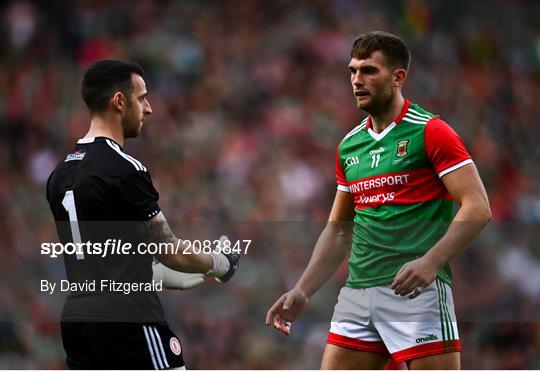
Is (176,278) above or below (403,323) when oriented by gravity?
above

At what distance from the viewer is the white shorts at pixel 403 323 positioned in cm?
451

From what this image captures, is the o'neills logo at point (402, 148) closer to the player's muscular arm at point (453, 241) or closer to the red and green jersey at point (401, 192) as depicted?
the red and green jersey at point (401, 192)

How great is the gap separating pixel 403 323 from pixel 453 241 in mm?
491

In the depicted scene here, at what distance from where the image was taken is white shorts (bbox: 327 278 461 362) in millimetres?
4512

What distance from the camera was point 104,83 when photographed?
4.46 meters

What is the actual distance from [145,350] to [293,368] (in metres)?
4.10

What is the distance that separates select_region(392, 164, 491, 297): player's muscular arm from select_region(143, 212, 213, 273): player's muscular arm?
2.87ft

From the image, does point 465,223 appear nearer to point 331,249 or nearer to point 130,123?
point 331,249

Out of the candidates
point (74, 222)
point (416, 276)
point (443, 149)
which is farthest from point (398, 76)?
point (74, 222)

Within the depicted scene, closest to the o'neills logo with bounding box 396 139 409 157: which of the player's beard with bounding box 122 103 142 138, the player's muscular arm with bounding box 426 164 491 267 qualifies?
the player's muscular arm with bounding box 426 164 491 267

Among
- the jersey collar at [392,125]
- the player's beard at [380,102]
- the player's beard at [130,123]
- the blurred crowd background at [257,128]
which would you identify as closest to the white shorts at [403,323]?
the jersey collar at [392,125]

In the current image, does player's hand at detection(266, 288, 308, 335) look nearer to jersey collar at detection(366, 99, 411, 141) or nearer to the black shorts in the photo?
the black shorts

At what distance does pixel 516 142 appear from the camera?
34.8 feet

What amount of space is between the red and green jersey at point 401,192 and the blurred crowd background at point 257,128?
2.91 metres
